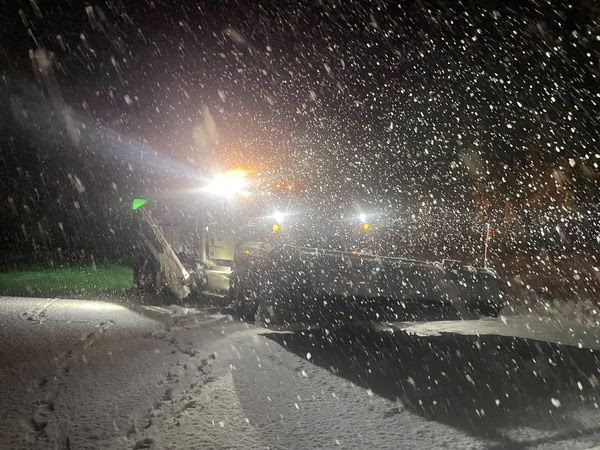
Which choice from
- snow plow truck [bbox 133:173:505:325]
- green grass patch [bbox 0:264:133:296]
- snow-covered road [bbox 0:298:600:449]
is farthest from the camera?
green grass patch [bbox 0:264:133:296]

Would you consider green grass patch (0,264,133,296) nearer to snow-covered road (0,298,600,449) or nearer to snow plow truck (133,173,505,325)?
snow plow truck (133,173,505,325)

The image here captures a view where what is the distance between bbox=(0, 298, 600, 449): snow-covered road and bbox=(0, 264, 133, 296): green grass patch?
5.36 meters

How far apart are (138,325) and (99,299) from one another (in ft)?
11.4

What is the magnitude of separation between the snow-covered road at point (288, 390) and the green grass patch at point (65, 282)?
536cm

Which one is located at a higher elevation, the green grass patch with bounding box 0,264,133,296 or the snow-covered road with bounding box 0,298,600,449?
the green grass patch with bounding box 0,264,133,296

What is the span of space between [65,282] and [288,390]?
1140 centimetres

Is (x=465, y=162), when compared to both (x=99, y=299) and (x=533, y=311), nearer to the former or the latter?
(x=533, y=311)

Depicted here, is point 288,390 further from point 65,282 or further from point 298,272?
point 65,282

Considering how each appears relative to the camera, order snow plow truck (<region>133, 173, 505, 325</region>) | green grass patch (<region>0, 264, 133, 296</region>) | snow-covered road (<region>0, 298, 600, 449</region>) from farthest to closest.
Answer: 1. green grass patch (<region>0, 264, 133, 296</region>)
2. snow plow truck (<region>133, 173, 505, 325</region>)
3. snow-covered road (<region>0, 298, 600, 449</region>)

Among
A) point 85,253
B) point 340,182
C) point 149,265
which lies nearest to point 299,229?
point 149,265

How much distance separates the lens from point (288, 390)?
15.1ft

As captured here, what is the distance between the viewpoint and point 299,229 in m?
8.91

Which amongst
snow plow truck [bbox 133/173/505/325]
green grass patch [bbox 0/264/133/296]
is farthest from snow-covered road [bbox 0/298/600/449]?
green grass patch [bbox 0/264/133/296]

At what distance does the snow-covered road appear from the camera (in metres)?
3.58
